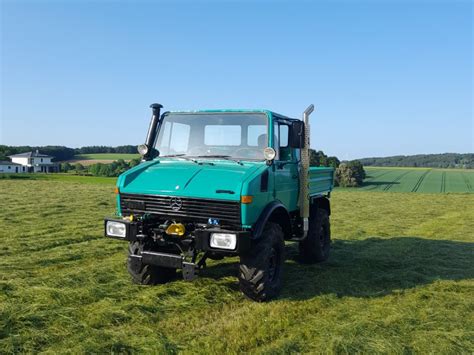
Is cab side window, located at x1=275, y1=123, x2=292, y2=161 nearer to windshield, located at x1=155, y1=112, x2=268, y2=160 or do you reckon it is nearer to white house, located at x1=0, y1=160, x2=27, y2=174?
windshield, located at x1=155, y1=112, x2=268, y2=160

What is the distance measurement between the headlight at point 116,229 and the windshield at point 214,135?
1.34 metres

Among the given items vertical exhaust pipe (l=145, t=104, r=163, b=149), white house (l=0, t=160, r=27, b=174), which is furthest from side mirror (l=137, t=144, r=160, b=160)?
white house (l=0, t=160, r=27, b=174)

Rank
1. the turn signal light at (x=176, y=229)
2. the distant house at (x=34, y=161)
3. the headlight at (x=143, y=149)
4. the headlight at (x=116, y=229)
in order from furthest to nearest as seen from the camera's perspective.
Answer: the distant house at (x=34, y=161)
the headlight at (x=143, y=149)
the headlight at (x=116, y=229)
the turn signal light at (x=176, y=229)

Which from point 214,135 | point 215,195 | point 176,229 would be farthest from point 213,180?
point 214,135

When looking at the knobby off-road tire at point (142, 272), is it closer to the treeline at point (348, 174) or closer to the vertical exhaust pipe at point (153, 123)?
the vertical exhaust pipe at point (153, 123)

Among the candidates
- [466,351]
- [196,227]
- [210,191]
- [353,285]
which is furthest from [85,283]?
[466,351]

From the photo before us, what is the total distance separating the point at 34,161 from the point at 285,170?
83.4 metres

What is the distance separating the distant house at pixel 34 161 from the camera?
75069 mm

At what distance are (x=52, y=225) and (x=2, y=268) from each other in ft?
15.6

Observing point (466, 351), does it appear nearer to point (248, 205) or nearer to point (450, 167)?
point (248, 205)

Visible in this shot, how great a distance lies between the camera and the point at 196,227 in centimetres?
494

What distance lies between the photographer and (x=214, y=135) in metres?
5.95

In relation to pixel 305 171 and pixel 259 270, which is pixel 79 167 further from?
pixel 259 270

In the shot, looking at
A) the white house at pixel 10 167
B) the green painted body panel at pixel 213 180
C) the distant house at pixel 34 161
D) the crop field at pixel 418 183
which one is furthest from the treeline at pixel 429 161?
the green painted body panel at pixel 213 180
